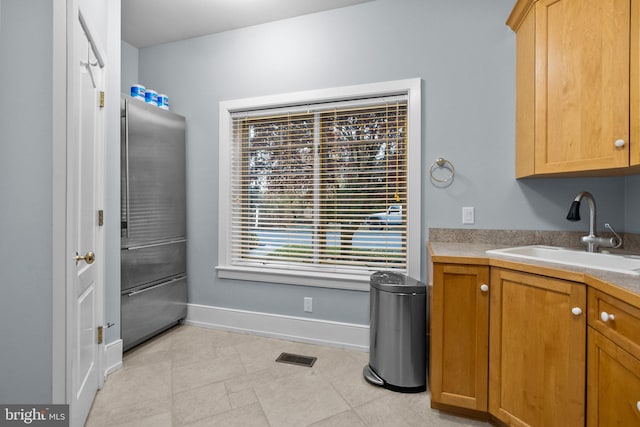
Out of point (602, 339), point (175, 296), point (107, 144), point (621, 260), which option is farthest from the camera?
point (175, 296)

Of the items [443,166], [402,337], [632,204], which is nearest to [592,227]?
[632,204]

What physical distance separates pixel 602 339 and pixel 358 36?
7.99 ft

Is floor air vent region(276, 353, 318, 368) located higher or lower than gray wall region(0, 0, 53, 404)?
lower

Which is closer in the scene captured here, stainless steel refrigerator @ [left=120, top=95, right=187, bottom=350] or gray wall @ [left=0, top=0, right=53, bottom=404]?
gray wall @ [left=0, top=0, right=53, bottom=404]

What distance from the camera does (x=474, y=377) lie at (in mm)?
1658

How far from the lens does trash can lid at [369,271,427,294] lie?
1.98m

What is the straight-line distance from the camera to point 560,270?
A: 52.7 inches

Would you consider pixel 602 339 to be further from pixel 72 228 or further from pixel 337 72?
pixel 337 72

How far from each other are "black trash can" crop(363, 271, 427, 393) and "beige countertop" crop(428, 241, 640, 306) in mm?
376

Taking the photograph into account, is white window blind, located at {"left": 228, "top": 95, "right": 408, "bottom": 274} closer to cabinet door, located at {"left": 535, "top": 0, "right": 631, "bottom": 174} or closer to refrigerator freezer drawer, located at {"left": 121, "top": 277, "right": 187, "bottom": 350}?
refrigerator freezer drawer, located at {"left": 121, "top": 277, "right": 187, "bottom": 350}

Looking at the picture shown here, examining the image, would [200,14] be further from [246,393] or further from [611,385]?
[611,385]

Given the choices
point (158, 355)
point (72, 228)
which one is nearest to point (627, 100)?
point (72, 228)

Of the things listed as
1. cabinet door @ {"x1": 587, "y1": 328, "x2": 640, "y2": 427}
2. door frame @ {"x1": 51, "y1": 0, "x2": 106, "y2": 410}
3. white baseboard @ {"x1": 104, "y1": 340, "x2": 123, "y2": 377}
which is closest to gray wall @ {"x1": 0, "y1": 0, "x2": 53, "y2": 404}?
door frame @ {"x1": 51, "y1": 0, "x2": 106, "y2": 410}

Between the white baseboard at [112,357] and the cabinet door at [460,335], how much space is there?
81.4 inches
